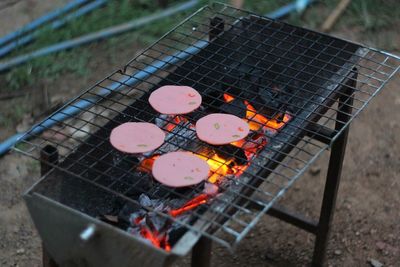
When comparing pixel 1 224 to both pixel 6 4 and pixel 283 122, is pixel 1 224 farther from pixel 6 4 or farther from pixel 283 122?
pixel 6 4

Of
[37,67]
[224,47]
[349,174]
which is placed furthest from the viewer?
[37,67]

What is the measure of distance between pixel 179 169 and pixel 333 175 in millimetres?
1003

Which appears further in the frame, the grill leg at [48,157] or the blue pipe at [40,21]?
the blue pipe at [40,21]

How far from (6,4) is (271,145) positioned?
Answer: 3.82 m

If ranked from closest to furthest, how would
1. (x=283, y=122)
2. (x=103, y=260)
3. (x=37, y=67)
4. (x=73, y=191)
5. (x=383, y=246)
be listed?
(x=103, y=260) → (x=73, y=191) → (x=283, y=122) → (x=383, y=246) → (x=37, y=67)

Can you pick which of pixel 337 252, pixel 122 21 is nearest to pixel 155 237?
pixel 337 252

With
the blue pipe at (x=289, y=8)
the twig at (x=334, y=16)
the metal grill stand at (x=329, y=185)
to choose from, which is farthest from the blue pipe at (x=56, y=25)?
the metal grill stand at (x=329, y=185)

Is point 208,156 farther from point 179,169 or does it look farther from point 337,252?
point 337,252

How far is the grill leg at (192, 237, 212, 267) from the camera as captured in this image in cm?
206

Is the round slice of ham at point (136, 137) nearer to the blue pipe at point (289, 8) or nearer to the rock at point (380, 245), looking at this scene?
the rock at point (380, 245)

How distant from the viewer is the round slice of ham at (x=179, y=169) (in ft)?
7.07

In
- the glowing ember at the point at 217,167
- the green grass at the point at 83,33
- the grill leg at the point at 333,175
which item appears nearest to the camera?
the glowing ember at the point at 217,167

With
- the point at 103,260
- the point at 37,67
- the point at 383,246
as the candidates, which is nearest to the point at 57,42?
the point at 37,67

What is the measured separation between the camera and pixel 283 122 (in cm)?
243
